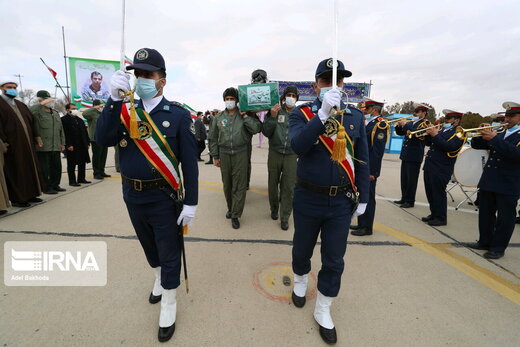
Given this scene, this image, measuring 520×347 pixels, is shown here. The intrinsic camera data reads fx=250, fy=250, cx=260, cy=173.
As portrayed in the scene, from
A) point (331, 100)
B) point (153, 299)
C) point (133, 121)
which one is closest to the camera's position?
point (331, 100)

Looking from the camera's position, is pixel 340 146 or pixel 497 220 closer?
pixel 340 146

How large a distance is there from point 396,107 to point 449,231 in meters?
49.2

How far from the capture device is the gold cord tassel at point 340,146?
1.72 m

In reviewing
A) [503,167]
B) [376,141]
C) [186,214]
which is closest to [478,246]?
[503,167]

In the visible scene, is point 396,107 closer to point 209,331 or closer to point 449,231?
point 449,231

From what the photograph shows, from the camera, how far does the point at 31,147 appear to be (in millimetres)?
4727

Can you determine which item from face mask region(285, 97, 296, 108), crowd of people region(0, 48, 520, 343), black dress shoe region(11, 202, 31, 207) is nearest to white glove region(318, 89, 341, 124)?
crowd of people region(0, 48, 520, 343)

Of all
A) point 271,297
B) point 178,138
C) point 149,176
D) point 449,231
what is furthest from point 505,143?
point 149,176

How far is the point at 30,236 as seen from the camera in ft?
11.3

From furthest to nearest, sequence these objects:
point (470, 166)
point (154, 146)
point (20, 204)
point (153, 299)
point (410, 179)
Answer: point (470, 166)
point (410, 179)
point (20, 204)
point (153, 299)
point (154, 146)

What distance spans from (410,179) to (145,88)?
5277 mm

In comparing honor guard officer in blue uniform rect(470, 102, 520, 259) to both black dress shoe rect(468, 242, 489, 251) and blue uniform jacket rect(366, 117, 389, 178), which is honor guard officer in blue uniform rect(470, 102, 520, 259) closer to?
black dress shoe rect(468, 242, 489, 251)

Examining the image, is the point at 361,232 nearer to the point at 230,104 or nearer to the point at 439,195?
the point at 439,195

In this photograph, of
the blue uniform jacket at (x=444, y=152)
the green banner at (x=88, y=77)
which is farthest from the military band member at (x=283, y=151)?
the green banner at (x=88, y=77)
